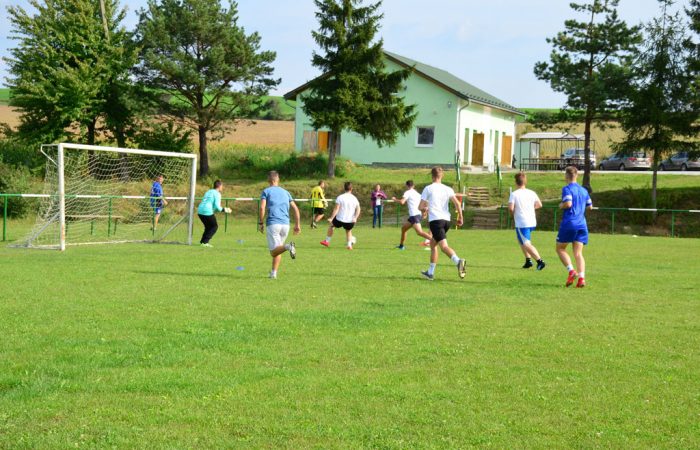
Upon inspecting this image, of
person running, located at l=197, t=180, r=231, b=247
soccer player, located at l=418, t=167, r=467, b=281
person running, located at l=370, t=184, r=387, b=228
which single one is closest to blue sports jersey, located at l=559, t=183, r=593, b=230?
soccer player, located at l=418, t=167, r=467, b=281

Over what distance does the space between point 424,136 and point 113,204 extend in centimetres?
2710

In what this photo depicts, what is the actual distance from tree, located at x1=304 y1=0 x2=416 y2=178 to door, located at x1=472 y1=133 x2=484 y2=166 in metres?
11.4

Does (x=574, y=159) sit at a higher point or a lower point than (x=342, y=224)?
higher

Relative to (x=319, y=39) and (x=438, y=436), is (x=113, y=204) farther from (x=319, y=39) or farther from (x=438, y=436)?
(x=438, y=436)

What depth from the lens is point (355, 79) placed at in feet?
135

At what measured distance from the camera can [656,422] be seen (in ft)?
18.7

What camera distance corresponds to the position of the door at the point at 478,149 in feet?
174

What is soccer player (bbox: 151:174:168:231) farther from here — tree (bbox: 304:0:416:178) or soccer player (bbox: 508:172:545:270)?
tree (bbox: 304:0:416:178)

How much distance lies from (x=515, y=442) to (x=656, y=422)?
46.1 inches

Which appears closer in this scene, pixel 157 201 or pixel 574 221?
pixel 574 221

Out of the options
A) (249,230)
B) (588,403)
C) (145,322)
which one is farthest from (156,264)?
(249,230)

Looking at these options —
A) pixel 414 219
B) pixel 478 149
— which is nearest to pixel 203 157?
pixel 478 149

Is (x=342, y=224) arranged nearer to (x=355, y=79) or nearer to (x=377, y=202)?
(x=377, y=202)

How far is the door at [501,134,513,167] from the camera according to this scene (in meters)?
58.1
